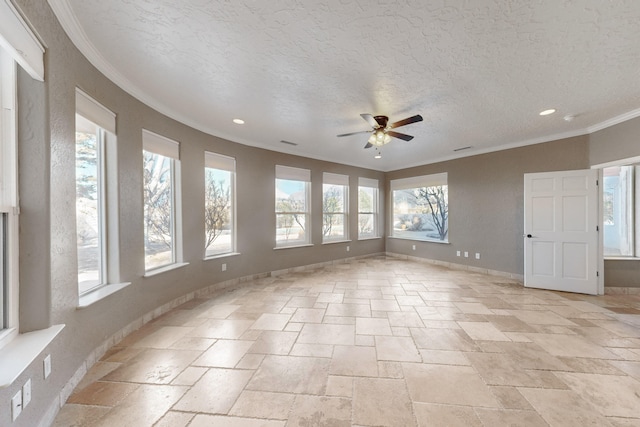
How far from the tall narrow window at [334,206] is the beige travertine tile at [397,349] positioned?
3.42 meters

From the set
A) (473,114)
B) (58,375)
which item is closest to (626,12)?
(473,114)

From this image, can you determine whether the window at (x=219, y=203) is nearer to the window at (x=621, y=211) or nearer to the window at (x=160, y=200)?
the window at (x=160, y=200)

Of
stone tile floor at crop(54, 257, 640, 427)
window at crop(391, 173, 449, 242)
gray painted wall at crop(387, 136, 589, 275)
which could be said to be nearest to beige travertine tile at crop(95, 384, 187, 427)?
stone tile floor at crop(54, 257, 640, 427)

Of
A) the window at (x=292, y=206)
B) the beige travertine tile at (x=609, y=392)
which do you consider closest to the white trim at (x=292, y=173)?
the window at (x=292, y=206)

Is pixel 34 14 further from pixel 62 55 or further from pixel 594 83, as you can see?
pixel 594 83

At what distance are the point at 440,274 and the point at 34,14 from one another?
19.2ft

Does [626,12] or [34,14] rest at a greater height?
[626,12]

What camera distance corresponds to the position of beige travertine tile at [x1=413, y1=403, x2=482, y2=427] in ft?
4.71

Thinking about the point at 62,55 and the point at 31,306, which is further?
the point at 62,55

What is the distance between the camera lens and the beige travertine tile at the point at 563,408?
143 centimetres

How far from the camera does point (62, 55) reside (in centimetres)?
164

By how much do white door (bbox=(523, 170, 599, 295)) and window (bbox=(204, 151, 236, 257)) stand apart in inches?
197

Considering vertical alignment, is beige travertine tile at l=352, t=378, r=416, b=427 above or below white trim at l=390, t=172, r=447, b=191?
below

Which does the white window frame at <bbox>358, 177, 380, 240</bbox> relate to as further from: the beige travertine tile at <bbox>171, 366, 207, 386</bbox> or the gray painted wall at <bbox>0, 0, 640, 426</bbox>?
the beige travertine tile at <bbox>171, 366, 207, 386</bbox>
